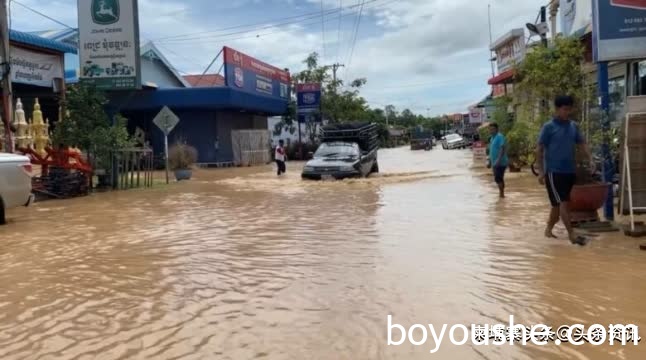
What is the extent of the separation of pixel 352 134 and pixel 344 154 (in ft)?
9.88

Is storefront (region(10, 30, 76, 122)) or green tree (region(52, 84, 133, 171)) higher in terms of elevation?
storefront (region(10, 30, 76, 122))

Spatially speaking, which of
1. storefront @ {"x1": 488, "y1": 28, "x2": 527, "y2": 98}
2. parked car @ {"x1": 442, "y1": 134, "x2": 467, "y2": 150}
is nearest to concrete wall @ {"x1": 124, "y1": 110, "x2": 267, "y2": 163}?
storefront @ {"x1": 488, "y1": 28, "x2": 527, "y2": 98}

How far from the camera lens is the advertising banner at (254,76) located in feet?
109

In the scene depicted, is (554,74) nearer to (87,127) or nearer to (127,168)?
(87,127)

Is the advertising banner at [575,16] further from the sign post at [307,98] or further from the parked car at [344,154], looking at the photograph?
the sign post at [307,98]

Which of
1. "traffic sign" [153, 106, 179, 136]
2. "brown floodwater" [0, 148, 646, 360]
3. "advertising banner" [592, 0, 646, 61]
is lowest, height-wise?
"brown floodwater" [0, 148, 646, 360]

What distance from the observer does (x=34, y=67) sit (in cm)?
1916

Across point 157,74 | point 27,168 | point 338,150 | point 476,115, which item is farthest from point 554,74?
point 476,115

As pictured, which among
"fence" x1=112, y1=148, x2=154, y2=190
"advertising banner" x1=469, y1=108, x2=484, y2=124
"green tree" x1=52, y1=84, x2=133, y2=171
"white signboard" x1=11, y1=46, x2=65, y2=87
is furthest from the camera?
"advertising banner" x1=469, y1=108, x2=484, y2=124

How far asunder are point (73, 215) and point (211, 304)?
8.07 metres

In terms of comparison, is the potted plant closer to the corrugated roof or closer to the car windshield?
the car windshield

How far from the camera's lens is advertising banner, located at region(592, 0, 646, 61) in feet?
26.9

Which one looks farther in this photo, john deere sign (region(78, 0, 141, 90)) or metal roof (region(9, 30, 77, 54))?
john deere sign (region(78, 0, 141, 90))

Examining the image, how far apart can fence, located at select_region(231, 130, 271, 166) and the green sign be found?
1514 cm
